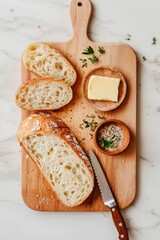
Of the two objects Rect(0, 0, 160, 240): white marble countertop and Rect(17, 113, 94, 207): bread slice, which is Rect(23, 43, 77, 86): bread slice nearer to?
Rect(0, 0, 160, 240): white marble countertop

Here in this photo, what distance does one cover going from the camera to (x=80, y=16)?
2.50m

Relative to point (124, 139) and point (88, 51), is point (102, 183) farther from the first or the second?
point (88, 51)

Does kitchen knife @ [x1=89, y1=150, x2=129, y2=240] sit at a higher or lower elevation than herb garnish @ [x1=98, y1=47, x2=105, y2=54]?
lower

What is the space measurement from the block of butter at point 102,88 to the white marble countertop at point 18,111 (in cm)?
18

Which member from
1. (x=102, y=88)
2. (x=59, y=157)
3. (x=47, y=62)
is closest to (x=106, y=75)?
(x=102, y=88)

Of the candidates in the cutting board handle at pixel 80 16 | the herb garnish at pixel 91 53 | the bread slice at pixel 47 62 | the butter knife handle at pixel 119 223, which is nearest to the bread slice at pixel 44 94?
the bread slice at pixel 47 62

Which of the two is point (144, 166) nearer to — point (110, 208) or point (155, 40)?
point (110, 208)

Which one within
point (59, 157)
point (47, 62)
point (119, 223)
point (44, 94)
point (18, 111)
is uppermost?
point (47, 62)

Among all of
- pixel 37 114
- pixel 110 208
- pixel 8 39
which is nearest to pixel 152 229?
pixel 110 208

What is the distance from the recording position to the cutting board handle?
98.3 inches

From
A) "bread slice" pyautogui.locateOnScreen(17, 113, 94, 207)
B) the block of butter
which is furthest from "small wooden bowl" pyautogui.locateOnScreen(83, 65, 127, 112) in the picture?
"bread slice" pyautogui.locateOnScreen(17, 113, 94, 207)

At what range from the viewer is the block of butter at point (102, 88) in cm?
242

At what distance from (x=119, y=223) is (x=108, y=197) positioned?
15 centimetres

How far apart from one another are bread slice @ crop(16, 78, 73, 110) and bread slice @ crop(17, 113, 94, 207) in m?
0.06
